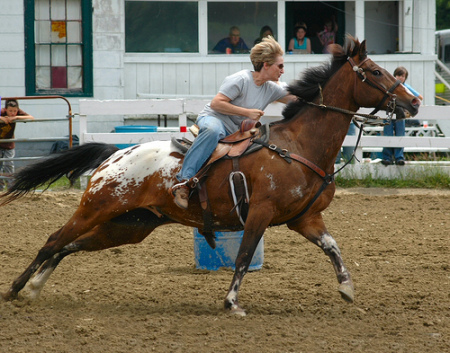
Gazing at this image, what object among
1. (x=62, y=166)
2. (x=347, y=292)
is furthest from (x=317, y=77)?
(x=62, y=166)

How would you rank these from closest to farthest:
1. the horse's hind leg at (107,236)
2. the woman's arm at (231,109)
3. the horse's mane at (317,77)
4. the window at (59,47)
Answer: the woman's arm at (231,109), the horse's mane at (317,77), the horse's hind leg at (107,236), the window at (59,47)

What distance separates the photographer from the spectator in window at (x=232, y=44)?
49.6 ft

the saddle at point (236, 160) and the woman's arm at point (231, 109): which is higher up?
the woman's arm at point (231, 109)

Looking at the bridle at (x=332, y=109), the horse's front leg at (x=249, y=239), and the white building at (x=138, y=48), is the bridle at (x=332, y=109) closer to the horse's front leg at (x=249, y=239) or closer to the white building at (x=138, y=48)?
the horse's front leg at (x=249, y=239)

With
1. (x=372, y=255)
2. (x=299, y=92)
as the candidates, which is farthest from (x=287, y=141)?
(x=372, y=255)

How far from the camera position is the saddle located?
5625mm

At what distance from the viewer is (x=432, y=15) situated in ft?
49.8

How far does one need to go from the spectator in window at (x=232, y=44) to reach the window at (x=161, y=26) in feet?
1.75

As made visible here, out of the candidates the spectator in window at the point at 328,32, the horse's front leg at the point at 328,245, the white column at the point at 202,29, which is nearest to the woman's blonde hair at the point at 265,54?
the horse's front leg at the point at 328,245

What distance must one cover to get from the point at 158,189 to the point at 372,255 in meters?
2.88

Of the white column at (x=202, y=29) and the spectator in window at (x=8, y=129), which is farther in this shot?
the white column at (x=202, y=29)

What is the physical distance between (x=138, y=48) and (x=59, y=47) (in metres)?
1.64

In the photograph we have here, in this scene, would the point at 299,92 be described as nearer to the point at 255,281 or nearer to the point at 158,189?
the point at 158,189

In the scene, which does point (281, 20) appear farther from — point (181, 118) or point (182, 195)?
point (182, 195)
